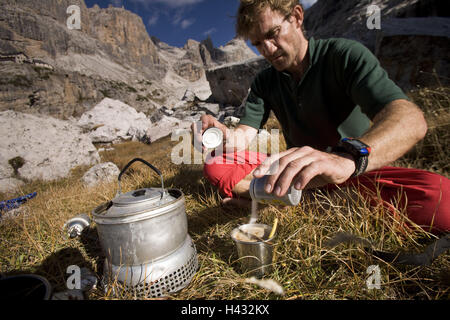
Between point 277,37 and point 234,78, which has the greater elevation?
point 234,78

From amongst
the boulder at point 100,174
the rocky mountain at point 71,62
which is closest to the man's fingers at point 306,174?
the boulder at point 100,174

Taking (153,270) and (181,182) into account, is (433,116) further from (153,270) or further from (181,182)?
(153,270)

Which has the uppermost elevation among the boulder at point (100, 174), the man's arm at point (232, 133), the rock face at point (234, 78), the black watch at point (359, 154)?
the rock face at point (234, 78)

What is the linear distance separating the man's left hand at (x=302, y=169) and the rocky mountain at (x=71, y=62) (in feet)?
78.9

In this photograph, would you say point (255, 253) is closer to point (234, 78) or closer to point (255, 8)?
point (255, 8)

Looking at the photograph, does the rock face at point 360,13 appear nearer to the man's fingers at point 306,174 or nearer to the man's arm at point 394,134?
the man's arm at point 394,134

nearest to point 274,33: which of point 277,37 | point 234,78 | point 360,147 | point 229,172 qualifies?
point 277,37

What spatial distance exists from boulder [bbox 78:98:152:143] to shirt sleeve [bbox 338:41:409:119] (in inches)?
619

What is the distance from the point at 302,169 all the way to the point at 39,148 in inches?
438

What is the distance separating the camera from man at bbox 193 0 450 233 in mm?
1240

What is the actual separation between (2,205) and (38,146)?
594 cm

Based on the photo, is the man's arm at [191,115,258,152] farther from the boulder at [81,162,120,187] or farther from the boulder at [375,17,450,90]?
the boulder at [81,162,120,187]

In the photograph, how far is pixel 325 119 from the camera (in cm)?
261

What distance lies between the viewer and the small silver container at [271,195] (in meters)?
1.20
